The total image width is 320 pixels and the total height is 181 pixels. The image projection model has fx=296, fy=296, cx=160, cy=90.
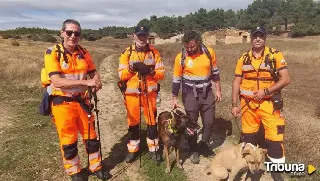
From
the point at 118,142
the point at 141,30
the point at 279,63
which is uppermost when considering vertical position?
the point at 141,30

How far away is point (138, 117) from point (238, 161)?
8.05ft

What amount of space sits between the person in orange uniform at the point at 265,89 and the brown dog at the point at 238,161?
1.31 feet

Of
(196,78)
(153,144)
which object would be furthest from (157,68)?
(153,144)

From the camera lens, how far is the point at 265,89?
5445 millimetres

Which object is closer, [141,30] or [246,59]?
[246,59]

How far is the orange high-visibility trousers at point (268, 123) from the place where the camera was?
5.50 meters

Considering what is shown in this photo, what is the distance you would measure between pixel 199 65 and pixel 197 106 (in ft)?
3.24

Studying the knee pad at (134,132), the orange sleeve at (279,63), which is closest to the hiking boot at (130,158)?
the knee pad at (134,132)

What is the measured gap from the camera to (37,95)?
13859mm

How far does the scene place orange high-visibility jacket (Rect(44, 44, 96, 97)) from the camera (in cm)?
524

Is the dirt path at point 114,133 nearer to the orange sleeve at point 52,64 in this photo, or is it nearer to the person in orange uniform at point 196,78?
the person in orange uniform at point 196,78

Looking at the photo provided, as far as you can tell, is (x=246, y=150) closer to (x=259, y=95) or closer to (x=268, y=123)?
(x=268, y=123)

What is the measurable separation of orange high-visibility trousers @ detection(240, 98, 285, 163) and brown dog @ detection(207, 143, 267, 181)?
312 millimetres

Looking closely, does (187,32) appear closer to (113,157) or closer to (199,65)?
(199,65)
